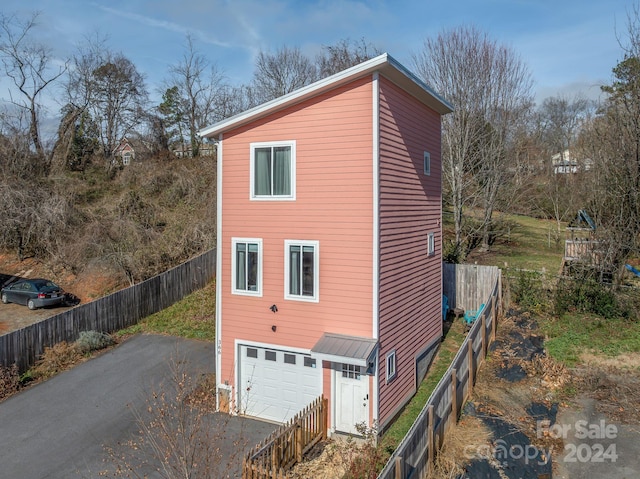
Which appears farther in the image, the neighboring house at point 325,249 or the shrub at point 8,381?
the shrub at point 8,381

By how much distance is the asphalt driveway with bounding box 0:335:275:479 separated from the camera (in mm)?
9914

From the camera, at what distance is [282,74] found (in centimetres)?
3744

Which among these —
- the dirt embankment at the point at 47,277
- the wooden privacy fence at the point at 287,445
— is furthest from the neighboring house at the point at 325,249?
the dirt embankment at the point at 47,277

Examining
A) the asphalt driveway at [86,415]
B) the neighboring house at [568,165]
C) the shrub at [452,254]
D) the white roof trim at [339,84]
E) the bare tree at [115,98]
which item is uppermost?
the bare tree at [115,98]

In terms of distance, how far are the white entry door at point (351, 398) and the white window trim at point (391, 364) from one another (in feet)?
2.74

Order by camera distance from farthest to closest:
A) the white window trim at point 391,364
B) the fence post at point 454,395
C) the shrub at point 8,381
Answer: the shrub at point 8,381
the white window trim at point 391,364
the fence post at point 454,395

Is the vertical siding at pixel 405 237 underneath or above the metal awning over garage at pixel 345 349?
above

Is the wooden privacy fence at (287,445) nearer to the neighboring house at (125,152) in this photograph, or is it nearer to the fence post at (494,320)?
the fence post at (494,320)

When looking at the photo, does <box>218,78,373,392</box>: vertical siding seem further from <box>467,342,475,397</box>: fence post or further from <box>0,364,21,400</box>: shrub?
<box>0,364,21,400</box>: shrub

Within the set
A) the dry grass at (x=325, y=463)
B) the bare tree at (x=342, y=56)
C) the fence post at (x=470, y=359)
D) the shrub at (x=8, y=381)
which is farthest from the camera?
the bare tree at (x=342, y=56)

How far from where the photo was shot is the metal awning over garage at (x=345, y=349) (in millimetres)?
9789

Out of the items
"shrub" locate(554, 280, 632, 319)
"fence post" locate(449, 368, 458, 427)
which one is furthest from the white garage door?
"shrub" locate(554, 280, 632, 319)

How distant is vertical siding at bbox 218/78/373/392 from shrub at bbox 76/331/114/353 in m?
7.19

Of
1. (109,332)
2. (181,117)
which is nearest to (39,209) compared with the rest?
(109,332)
